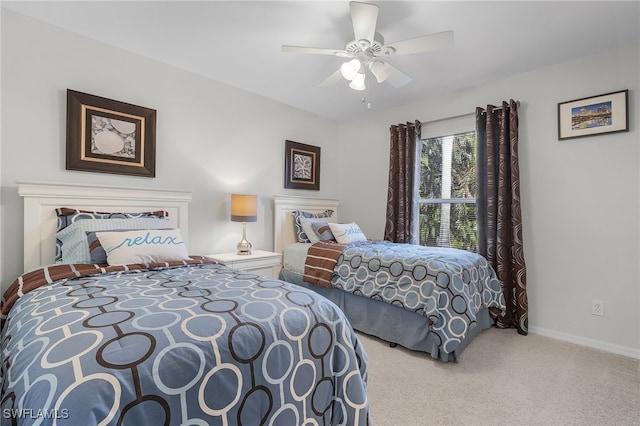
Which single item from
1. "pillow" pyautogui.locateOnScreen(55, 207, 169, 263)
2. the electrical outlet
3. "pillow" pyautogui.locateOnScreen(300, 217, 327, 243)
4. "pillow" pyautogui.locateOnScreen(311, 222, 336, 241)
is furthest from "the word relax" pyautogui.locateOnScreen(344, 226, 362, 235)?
the electrical outlet

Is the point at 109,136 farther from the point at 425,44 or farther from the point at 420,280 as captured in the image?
the point at 420,280

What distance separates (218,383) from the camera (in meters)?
0.92

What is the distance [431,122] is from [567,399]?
2.82 m

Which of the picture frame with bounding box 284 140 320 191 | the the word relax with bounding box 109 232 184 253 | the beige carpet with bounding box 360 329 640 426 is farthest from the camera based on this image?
the picture frame with bounding box 284 140 320 191

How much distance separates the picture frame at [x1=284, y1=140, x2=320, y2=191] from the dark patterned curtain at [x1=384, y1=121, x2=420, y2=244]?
3.37ft

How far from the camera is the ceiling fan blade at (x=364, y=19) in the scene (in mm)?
1662

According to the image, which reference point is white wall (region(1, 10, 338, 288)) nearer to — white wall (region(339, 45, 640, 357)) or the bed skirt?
the bed skirt

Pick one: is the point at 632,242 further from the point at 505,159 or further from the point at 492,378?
the point at 492,378

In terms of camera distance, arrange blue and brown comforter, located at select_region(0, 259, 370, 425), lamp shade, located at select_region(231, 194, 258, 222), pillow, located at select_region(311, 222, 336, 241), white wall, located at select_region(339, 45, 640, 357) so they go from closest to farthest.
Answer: blue and brown comforter, located at select_region(0, 259, 370, 425)
white wall, located at select_region(339, 45, 640, 357)
lamp shade, located at select_region(231, 194, 258, 222)
pillow, located at select_region(311, 222, 336, 241)

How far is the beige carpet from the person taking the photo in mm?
1601

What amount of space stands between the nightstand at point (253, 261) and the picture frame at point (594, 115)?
2900mm

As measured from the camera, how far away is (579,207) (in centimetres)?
259

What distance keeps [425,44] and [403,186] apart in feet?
6.27

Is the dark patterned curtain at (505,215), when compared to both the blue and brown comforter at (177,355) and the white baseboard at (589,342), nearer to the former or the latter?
the white baseboard at (589,342)
